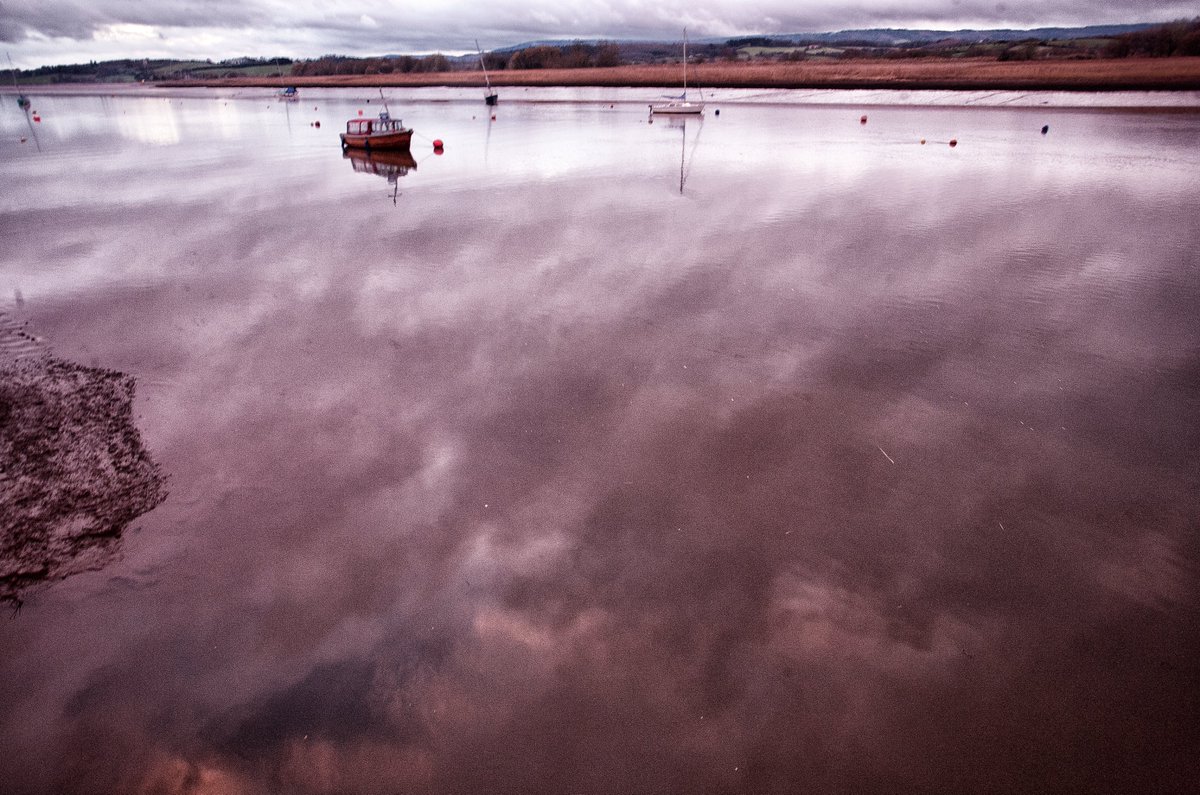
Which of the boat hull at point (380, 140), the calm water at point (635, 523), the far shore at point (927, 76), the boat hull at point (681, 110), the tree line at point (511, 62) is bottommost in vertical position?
the calm water at point (635, 523)

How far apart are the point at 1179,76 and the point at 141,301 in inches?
3402

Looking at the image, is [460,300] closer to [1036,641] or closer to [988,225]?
[1036,641]

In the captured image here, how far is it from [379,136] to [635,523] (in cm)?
3502

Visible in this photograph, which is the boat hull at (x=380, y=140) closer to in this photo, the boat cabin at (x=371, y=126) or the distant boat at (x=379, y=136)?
the distant boat at (x=379, y=136)

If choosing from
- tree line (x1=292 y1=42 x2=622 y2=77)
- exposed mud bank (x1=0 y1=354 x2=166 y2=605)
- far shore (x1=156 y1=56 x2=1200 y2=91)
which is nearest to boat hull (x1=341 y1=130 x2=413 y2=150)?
exposed mud bank (x1=0 y1=354 x2=166 y2=605)

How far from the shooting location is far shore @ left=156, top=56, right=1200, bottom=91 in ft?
200

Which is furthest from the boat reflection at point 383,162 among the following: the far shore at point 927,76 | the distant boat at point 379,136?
the far shore at point 927,76

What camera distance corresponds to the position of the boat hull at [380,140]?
34844 mm

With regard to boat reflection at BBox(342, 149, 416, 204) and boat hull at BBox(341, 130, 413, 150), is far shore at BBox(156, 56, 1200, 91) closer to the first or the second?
boat hull at BBox(341, 130, 413, 150)

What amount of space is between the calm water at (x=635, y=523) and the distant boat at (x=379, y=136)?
2137 centimetres

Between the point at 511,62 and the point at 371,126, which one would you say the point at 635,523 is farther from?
the point at 511,62

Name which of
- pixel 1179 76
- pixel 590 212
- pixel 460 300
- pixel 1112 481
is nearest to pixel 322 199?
pixel 590 212

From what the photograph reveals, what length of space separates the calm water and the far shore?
207ft

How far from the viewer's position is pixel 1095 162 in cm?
2691
